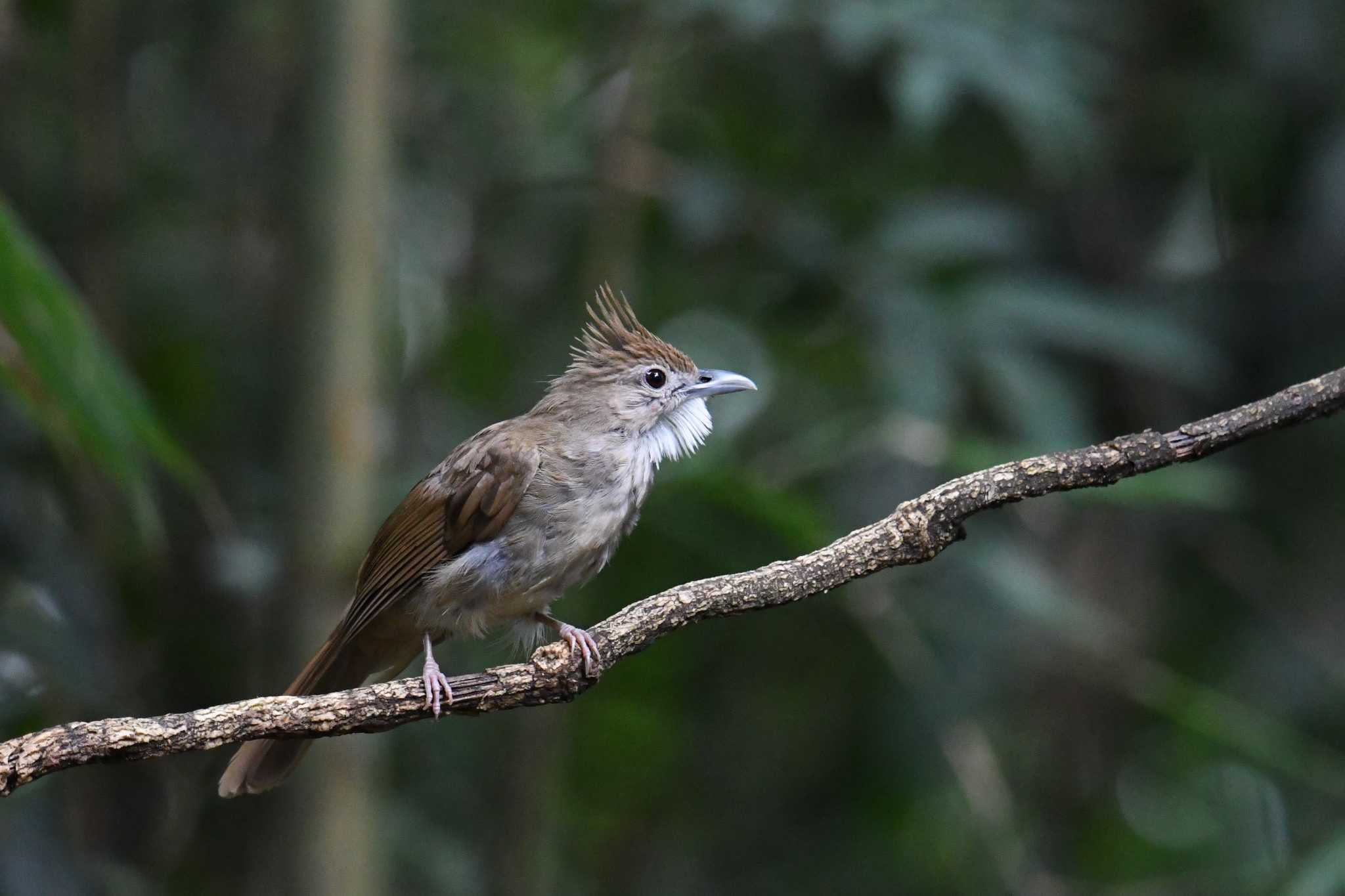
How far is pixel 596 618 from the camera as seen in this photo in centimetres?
451

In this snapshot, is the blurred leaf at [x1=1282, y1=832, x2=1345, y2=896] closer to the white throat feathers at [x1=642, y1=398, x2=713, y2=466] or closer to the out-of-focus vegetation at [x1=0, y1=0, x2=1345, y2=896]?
the out-of-focus vegetation at [x1=0, y1=0, x2=1345, y2=896]

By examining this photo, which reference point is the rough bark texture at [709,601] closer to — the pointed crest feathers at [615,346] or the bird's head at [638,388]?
the bird's head at [638,388]

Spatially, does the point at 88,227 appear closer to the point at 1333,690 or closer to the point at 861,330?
the point at 861,330

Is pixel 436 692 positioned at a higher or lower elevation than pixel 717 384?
lower

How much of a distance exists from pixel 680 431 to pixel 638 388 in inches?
5.9

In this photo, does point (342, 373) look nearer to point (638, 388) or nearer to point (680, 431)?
point (638, 388)

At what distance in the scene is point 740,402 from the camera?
473 centimetres

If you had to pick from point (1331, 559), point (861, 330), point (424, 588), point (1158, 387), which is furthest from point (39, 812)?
point (1331, 559)

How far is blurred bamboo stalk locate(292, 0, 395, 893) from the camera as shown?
3555mm

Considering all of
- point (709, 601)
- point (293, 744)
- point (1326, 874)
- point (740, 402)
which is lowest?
point (1326, 874)

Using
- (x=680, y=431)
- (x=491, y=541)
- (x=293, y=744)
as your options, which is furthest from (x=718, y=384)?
(x=293, y=744)

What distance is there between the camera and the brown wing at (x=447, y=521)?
326 cm

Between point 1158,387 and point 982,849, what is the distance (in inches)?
73.3

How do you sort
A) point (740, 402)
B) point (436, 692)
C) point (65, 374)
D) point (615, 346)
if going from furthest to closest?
point (740, 402) < point (615, 346) < point (65, 374) < point (436, 692)
